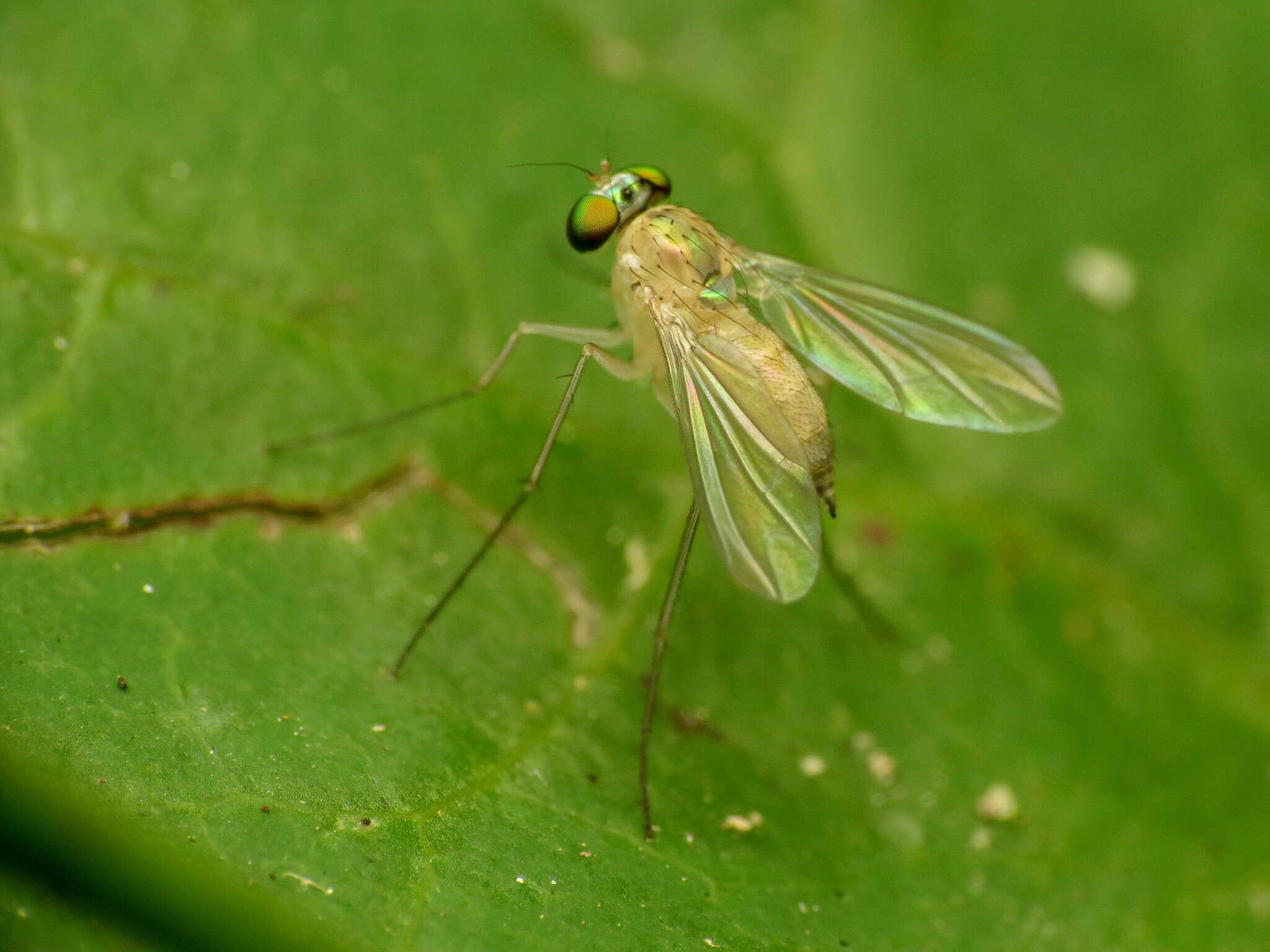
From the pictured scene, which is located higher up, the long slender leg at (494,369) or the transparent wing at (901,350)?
the transparent wing at (901,350)

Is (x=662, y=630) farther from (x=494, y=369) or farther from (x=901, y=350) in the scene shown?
(x=901, y=350)

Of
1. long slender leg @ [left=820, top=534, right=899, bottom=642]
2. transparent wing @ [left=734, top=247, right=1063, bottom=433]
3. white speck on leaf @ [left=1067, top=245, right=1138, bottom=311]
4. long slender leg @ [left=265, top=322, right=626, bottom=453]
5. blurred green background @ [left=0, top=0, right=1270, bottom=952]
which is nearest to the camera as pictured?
blurred green background @ [left=0, top=0, right=1270, bottom=952]

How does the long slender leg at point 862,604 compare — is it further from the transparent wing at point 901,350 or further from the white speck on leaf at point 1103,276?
the white speck on leaf at point 1103,276

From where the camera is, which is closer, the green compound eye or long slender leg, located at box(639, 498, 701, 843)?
long slender leg, located at box(639, 498, 701, 843)

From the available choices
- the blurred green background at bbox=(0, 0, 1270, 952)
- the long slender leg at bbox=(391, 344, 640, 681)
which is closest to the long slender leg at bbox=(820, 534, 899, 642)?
the blurred green background at bbox=(0, 0, 1270, 952)

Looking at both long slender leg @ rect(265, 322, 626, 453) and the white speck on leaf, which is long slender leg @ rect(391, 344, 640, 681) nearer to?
long slender leg @ rect(265, 322, 626, 453)

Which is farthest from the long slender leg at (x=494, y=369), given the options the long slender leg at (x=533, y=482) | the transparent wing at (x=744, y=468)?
the transparent wing at (x=744, y=468)

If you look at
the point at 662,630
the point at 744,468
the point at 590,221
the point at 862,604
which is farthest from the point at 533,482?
the point at 862,604
